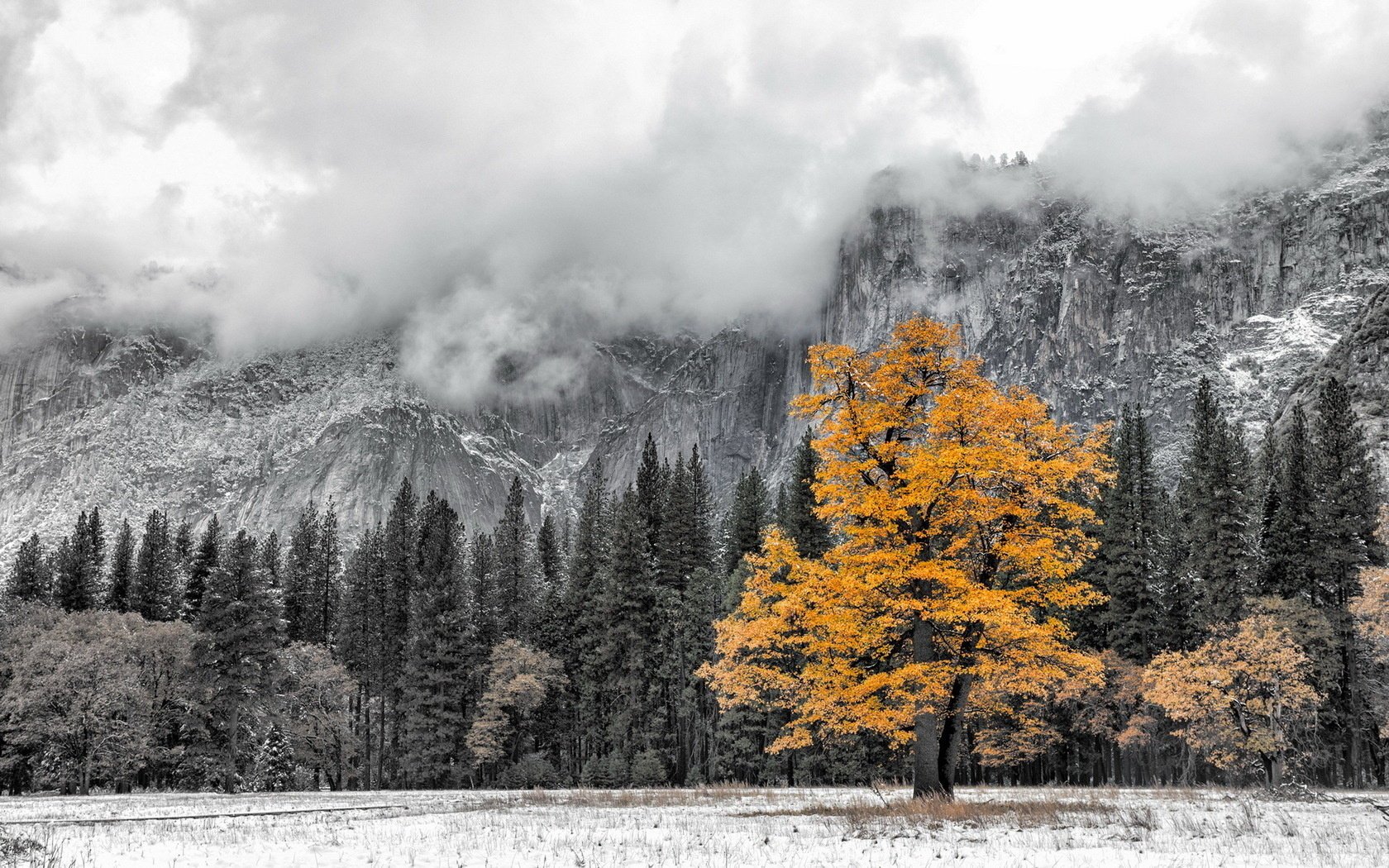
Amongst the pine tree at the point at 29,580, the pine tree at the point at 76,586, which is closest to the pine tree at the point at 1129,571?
the pine tree at the point at 76,586

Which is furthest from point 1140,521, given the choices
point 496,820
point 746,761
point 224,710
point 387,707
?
point 387,707

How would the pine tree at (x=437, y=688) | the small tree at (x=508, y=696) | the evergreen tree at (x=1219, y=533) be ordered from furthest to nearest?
1. the pine tree at (x=437, y=688)
2. the small tree at (x=508, y=696)
3. the evergreen tree at (x=1219, y=533)

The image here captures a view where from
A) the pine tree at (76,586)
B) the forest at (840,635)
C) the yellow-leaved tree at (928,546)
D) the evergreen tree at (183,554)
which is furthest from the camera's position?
the evergreen tree at (183,554)

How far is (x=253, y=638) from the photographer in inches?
2346

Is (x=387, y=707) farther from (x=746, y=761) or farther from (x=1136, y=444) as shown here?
(x=1136, y=444)

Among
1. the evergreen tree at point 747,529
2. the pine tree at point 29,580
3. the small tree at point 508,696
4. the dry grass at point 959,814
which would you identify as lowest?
the small tree at point 508,696

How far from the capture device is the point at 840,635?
23.5 metres

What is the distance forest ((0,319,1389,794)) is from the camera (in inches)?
937

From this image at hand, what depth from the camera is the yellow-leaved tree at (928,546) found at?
22.7m

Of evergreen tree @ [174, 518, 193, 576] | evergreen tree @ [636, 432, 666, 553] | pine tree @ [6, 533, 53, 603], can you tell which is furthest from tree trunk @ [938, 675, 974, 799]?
evergreen tree @ [174, 518, 193, 576]

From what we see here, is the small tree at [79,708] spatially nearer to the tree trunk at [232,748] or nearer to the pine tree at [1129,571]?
the tree trunk at [232,748]

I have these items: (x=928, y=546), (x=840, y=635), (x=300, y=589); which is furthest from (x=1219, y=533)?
(x=300, y=589)

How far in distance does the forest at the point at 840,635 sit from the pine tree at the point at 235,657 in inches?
7.8

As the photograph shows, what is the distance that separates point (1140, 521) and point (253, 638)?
55382 millimetres
